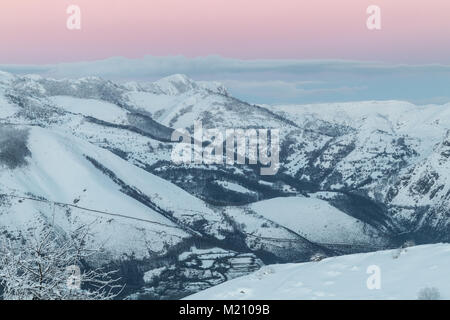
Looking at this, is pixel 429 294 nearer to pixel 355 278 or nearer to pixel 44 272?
pixel 355 278

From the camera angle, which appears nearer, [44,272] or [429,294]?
[429,294]

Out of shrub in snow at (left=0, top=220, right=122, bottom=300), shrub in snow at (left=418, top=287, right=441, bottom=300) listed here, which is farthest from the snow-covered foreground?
shrub in snow at (left=0, top=220, right=122, bottom=300)

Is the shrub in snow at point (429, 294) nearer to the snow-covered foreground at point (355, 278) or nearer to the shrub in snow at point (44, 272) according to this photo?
the snow-covered foreground at point (355, 278)

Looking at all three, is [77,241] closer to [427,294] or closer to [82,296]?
[82,296]

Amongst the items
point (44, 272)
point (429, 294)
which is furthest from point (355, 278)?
point (44, 272)
